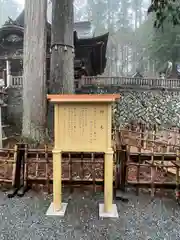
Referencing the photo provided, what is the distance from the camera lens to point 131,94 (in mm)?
12602

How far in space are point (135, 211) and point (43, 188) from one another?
153cm

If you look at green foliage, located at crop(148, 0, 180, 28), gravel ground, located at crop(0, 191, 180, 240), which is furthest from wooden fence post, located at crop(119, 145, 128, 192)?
green foliage, located at crop(148, 0, 180, 28)

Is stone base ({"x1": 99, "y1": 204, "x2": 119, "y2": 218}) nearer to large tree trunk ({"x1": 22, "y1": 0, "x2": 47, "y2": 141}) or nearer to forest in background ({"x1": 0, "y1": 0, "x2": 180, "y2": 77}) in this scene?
large tree trunk ({"x1": 22, "y1": 0, "x2": 47, "y2": 141})

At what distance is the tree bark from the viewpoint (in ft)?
19.7

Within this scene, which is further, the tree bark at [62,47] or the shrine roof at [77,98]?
the tree bark at [62,47]

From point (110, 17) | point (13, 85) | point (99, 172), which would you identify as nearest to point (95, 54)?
point (13, 85)

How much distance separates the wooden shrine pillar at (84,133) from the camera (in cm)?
275

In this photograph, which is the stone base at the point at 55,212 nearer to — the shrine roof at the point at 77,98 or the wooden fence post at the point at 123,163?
the wooden fence post at the point at 123,163

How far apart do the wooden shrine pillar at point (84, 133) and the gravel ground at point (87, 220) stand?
6.8 inches

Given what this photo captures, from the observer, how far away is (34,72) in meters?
5.87

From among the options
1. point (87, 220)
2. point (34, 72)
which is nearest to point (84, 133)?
point (87, 220)

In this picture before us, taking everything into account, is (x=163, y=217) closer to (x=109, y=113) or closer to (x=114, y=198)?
(x=114, y=198)

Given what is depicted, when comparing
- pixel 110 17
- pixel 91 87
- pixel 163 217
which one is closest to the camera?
pixel 163 217

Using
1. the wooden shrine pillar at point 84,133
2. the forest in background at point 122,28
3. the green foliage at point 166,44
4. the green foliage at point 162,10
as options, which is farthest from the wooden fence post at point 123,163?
the forest in background at point 122,28
